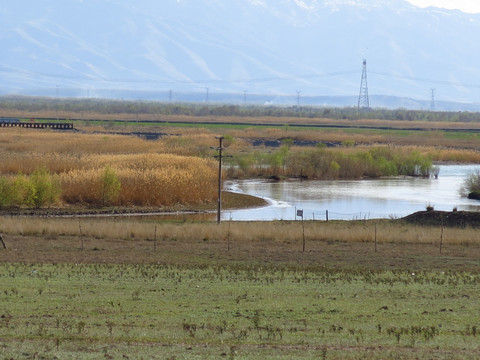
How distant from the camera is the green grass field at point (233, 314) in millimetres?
12617

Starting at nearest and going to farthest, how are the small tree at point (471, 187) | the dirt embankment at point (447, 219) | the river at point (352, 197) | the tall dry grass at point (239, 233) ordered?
the tall dry grass at point (239, 233), the dirt embankment at point (447, 219), the river at point (352, 197), the small tree at point (471, 187)

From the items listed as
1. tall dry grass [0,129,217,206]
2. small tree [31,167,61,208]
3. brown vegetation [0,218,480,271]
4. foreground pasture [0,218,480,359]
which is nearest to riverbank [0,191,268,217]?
small tree [31,167,61,208]

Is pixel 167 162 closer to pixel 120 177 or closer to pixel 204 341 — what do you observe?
pixel 120 177

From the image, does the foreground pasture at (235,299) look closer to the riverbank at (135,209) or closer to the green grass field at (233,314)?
the green grass field at (233,314)

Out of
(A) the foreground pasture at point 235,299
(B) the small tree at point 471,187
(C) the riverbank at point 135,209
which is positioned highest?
(A) the foreground pasture at point 235,299

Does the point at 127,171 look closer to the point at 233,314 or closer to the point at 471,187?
the point at 471,187

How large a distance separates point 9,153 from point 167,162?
17.3 m

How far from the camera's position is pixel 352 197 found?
184 feet

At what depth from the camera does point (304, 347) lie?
12852mm

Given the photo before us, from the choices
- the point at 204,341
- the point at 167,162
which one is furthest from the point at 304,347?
the point at 167,162

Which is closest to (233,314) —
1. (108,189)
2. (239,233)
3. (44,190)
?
(239,233)

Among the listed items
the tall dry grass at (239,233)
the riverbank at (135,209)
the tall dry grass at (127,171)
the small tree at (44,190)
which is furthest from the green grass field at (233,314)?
the tall dry grass at (127,171)

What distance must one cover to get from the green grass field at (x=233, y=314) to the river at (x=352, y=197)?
22.2 meters

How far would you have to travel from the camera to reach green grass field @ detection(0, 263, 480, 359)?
1262 centimetres
